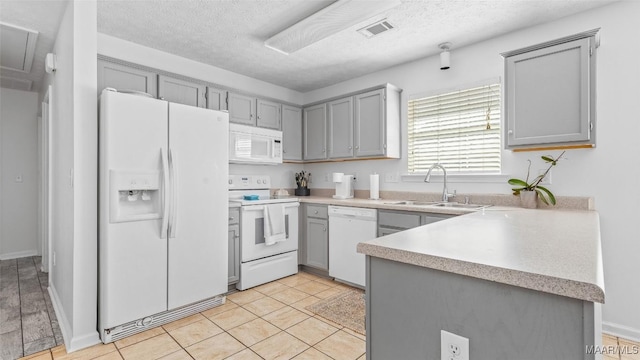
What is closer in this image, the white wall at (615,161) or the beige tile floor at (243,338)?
the beige tile floor at (243,338)

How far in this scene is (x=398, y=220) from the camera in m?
2.87

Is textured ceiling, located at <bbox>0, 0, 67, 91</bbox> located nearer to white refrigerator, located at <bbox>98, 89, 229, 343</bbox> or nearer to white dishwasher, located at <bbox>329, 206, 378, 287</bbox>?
white refrigerator, located at <bbox>98, 89, 229, 343</bbox>

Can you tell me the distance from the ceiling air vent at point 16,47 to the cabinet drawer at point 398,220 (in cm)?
357

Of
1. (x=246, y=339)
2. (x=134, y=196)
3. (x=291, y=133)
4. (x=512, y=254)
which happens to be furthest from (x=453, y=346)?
(x=291, y=133)

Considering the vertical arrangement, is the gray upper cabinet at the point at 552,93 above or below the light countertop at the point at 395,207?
above

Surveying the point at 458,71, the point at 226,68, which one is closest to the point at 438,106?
the point at 458,71

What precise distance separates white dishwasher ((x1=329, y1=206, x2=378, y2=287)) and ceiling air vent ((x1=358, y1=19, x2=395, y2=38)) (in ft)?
5.35

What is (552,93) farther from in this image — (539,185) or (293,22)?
(293,22)

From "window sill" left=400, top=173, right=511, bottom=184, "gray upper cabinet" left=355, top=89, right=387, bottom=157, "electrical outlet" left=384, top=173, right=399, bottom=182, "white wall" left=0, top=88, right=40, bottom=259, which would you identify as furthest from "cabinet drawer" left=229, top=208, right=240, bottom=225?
"white wall" left=0, top=88, right=40, bottom=259

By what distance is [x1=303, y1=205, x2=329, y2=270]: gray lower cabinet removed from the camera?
11.5 feet

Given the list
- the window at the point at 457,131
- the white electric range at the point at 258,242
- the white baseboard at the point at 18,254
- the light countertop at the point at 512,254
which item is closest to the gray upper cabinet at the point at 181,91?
the white electric range at the point at 258,242

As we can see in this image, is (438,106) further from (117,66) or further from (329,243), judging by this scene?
(117,66)

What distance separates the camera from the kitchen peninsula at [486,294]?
26.9 inches

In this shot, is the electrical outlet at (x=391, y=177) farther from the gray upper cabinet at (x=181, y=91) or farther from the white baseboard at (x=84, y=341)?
the white baseboard at (x=84, y=341)
